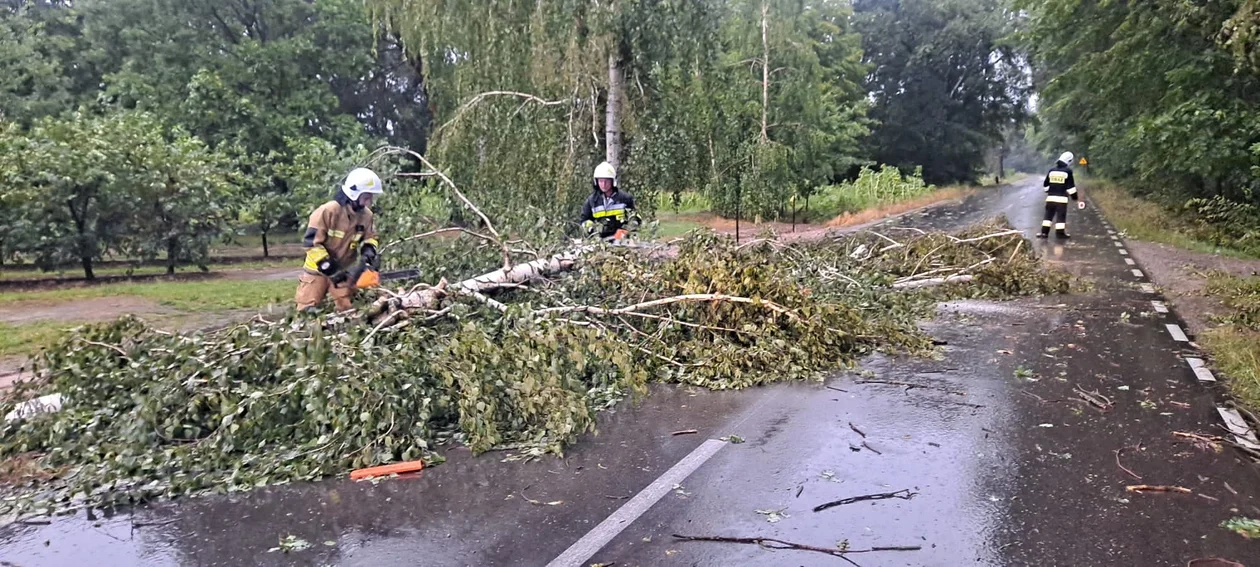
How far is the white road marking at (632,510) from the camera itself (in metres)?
3.51

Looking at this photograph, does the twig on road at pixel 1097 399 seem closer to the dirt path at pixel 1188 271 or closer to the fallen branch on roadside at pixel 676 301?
the fallen branch on roadside at pixel 676 301

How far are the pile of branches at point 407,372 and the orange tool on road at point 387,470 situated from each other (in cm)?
9

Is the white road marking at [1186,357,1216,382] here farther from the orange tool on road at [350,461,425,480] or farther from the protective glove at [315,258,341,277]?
the protective glove at [315,258,341,277]

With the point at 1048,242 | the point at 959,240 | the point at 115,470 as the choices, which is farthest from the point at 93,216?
the point at 1048,242

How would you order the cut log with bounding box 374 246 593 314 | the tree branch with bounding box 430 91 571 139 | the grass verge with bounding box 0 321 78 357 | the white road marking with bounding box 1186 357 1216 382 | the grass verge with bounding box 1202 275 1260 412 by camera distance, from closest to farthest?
1. the grass verge with bounding box 1202 275 1260 412
2. the white road marking with bounding box 1186 357 1216 382
3. the cut log with bounding box 374 246 593 314
4. the grass verge with bounding box 0 321 78 357
5. the tree branch with bounding box 430 91 571 139

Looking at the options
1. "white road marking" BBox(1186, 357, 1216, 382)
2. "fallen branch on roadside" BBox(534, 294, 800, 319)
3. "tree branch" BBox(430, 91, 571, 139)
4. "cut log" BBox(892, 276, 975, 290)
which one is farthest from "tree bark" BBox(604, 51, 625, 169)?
"white road marking" BBox(1186, 357, 1216, 382)

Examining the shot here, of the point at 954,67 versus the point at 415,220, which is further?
the point at 954,67

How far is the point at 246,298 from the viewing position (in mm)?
11320

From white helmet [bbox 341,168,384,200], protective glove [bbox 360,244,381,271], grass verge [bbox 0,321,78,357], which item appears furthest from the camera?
grass verge [bbox 0,321,78,357]

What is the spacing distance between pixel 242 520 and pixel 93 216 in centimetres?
1135

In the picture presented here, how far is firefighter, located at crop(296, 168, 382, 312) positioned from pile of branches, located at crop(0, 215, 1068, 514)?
27.4 inches

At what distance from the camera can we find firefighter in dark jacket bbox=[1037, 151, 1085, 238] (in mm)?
15664

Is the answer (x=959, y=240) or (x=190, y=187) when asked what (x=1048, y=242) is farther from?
(x=190, y=187)

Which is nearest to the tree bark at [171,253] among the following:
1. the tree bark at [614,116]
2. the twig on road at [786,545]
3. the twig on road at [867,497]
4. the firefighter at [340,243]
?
the tree bark at [614,116]
